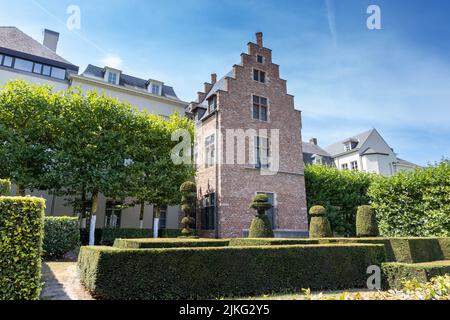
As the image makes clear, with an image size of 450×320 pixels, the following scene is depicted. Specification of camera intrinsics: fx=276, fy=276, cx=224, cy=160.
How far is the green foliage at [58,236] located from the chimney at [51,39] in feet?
66.3

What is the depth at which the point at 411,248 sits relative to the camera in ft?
38.9

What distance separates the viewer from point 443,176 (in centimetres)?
1488

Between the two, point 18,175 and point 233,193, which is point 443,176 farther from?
point 18,175

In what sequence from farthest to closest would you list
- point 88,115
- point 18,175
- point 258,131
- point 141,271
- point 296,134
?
1. point 296,134
2. point 258,131
3. point 88,115
4. point 18,175
5. point 141,271

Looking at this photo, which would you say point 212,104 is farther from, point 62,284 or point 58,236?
point 62,284

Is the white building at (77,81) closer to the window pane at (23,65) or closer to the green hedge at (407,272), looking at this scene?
A: the window pane at (23,65)

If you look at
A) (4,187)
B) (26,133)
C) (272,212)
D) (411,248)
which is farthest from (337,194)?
(26,133)

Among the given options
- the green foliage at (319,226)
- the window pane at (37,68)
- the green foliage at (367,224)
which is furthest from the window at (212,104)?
the window pane at (37,68)

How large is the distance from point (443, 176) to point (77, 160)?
790 inches

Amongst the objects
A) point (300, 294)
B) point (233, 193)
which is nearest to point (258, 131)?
point (233, 193)

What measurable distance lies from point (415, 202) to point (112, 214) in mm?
21330

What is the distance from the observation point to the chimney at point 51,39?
25062mm

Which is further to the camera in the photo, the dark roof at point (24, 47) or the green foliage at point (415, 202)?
the dark roof at point (24, 47)

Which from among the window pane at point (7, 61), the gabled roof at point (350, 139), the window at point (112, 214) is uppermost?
the window pane at point (7, 61)
